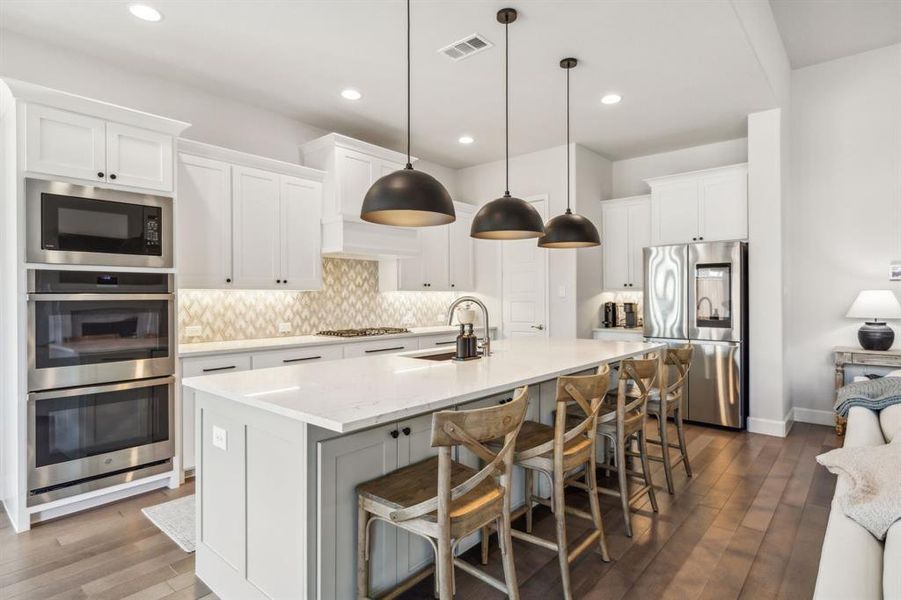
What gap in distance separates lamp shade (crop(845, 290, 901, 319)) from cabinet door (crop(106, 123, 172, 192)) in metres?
5.73

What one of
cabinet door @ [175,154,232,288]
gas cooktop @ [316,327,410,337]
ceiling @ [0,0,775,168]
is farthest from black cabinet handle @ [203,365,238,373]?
ceiling @ [0,0,775,168]

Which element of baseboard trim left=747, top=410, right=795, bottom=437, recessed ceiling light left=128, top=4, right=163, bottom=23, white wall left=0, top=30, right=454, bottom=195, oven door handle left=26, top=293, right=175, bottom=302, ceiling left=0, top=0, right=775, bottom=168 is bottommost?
baseboard trim left=747, top=410, right=795, bottom=437

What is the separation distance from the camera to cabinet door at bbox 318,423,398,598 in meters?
1.75

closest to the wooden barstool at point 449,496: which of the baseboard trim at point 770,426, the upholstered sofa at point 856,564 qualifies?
the upholstered sofa at point 856,564

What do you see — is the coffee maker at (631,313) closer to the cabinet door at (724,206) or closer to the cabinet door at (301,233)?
the cabinet door at (724,206)

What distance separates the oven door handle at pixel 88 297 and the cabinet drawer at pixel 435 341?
2.51 metres

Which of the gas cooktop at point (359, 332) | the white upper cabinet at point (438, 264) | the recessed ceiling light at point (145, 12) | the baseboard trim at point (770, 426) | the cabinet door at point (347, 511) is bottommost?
the baseboard trim at point (770, 426)

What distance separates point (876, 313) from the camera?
4293mm

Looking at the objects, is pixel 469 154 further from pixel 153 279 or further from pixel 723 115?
pixel 153 279

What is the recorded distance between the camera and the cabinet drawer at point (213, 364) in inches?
137

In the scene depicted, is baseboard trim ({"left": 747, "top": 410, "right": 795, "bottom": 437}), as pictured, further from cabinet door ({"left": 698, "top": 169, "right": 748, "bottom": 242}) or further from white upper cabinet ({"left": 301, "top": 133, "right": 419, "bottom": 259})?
white upper cabinet ({"left": 301, "top": 133, "right": 419, "bottom": 259})

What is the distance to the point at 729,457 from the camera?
397 centimetres

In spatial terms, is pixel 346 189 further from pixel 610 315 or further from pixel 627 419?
pixel 610 315

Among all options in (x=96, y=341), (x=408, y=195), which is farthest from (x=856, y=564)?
(x=96, y=341)
